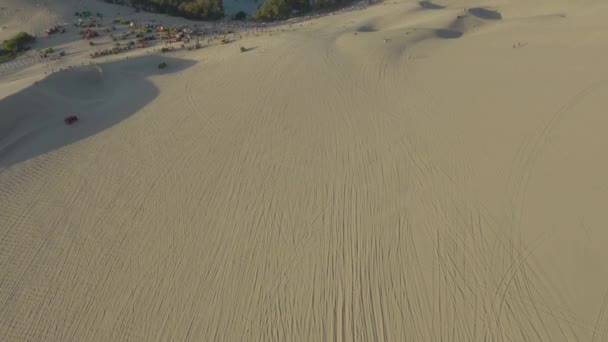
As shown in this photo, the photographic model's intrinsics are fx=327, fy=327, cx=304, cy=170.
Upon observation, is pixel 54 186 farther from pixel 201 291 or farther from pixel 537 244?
pixel 537 244

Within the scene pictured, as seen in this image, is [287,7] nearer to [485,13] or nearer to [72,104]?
[485,13]

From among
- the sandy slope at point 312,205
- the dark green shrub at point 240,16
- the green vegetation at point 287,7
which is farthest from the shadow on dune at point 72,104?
the dark green shrub at point 240,16

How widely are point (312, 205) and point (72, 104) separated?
14.8 meters

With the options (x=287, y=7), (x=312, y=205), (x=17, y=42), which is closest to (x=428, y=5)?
(x=287, y=7)

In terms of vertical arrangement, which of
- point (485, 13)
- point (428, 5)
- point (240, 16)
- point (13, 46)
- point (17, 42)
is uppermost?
point (240, 16)

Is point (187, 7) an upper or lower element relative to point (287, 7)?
upper

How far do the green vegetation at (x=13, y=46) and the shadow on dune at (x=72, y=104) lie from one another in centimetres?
1305

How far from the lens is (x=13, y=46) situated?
27.7 meters

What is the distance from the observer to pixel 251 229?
1017 cm

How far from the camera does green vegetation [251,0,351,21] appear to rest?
37719mm

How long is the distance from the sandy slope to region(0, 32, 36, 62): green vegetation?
13.5m

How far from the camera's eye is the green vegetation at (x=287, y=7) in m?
37.7

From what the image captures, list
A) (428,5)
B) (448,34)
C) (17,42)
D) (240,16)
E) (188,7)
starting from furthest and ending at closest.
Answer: (240,16) < (188,7) < (428,5) < (17,42) < (448,34)

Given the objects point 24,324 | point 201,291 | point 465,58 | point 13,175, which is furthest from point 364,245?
point 465,58
